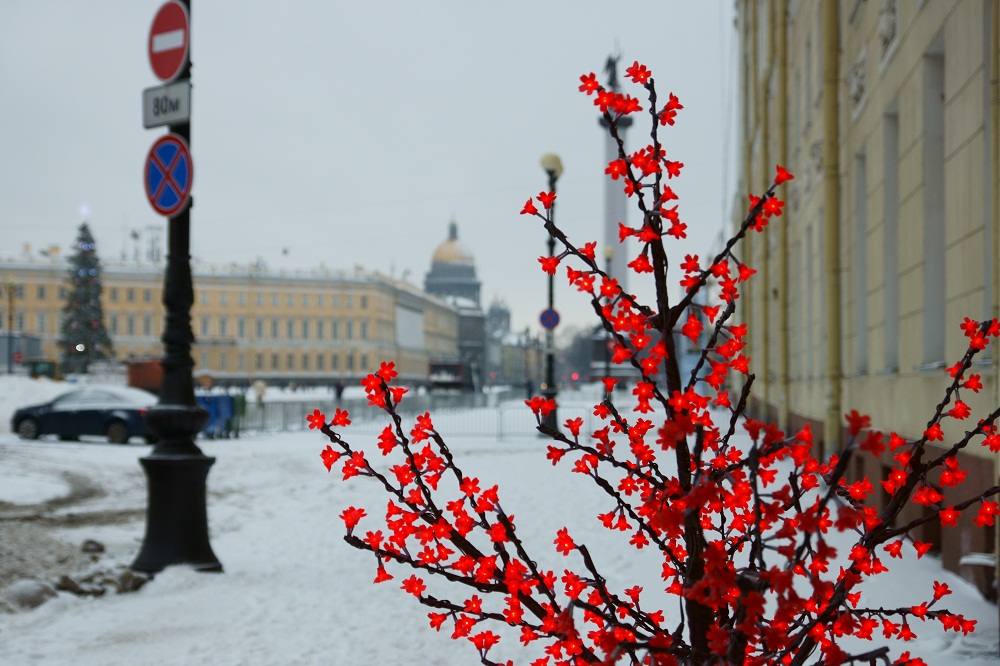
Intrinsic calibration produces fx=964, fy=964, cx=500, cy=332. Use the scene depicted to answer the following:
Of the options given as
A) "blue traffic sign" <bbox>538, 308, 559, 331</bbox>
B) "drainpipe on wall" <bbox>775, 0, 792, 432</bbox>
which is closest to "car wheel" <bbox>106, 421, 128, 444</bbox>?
"blue traffic sign" <bbox>538, 308, 559, 331</bbox>

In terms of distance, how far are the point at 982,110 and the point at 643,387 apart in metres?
A: 4.98

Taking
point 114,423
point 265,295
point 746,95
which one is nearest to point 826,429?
point 114,423

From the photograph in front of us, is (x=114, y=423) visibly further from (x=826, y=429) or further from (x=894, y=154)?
(x=894, y=154)

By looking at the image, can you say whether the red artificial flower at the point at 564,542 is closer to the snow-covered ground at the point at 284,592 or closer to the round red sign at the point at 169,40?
the snow-covered ground at the point at 284,592

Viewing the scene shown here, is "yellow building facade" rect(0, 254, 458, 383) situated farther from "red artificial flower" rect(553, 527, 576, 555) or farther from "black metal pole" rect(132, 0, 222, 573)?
"red artificial flower" rect(553, 527, 576, 555)

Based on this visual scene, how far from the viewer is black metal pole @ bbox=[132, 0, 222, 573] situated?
7414 millimetres

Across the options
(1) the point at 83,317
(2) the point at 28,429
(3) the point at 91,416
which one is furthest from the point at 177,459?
(1) the point at 83,317

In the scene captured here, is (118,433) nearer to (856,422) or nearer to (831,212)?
(831,212)

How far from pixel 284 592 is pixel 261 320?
377ft

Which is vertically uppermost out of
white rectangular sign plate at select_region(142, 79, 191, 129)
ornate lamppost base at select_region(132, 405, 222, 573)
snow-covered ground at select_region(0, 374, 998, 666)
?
white rectangular sign plate at select_region(142, 79, 191, 129)

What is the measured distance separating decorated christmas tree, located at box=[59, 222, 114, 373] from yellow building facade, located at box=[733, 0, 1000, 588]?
74.0 meters

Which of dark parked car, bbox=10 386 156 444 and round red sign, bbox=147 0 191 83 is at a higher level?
round red sign, bbox=147 0 191 83

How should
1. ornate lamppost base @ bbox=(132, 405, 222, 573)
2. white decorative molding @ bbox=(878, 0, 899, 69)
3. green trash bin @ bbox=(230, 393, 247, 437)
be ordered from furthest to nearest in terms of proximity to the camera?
green trash bin @ bbox=(230, 393, 247, 437) < white decorative molding @ bbox=(878, 0, 899, 69) < ornate lamppost base @ bbox=(132, 405, 222, 573)

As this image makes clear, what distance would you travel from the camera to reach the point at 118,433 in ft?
75.0
